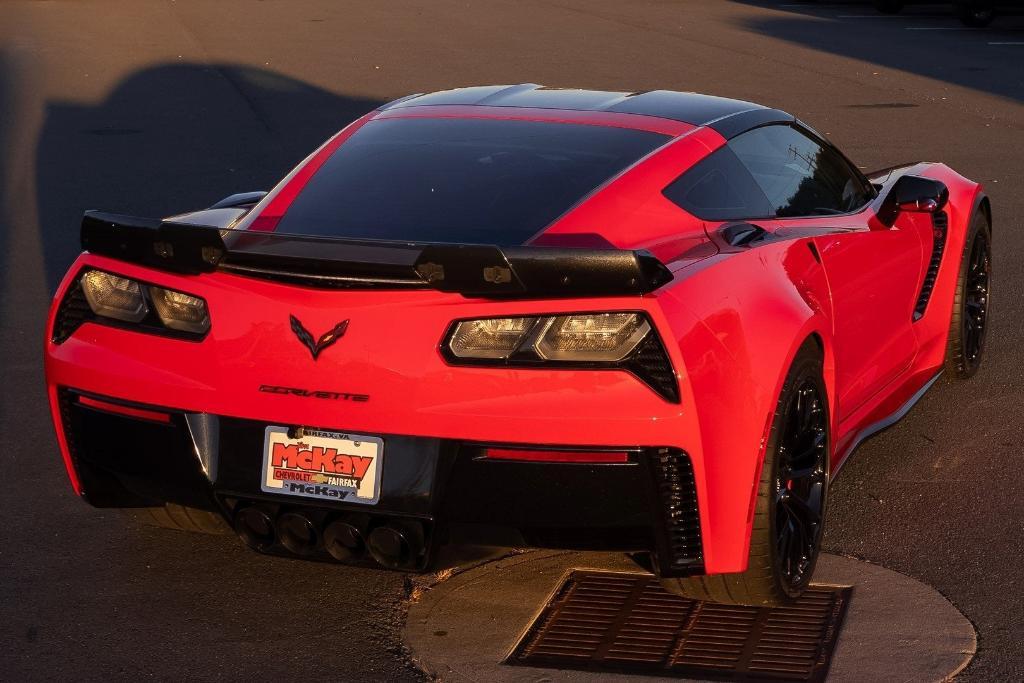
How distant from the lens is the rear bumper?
167 inches

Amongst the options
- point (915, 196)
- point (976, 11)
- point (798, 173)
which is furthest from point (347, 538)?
point (976, 11)

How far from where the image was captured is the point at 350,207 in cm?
519

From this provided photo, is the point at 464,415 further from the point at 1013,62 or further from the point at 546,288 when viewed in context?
the point at 1013,62

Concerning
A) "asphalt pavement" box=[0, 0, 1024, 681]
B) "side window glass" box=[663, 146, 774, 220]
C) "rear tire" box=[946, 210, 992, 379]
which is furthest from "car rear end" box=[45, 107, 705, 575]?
"rear tire" box=[946, 210, 992, 379]

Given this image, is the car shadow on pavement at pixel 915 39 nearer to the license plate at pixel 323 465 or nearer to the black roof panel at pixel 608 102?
the black roof panel at pixel 608 102

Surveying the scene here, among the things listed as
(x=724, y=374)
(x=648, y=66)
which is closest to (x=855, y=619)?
(x=724, y=374)

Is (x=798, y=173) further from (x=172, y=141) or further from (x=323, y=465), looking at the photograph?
(x=172, y=141)

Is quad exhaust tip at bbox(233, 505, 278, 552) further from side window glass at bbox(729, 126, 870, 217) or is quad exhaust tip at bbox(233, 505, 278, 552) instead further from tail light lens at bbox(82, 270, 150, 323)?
side window glass at bbox(729, 126, 870, 217)

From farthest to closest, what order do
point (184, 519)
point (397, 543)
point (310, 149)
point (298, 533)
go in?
1. point (310, 149)
2. point (184, 519)
3. point (298, 533)
4. point (397, 543)

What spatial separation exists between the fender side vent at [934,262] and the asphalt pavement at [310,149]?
1.69 feet

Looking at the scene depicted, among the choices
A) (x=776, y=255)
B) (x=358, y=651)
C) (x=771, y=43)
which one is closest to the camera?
(x=358, y=651)

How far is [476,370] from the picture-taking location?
422 cm

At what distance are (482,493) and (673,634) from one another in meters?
0.80

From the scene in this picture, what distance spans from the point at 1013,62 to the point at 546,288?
19427mm
